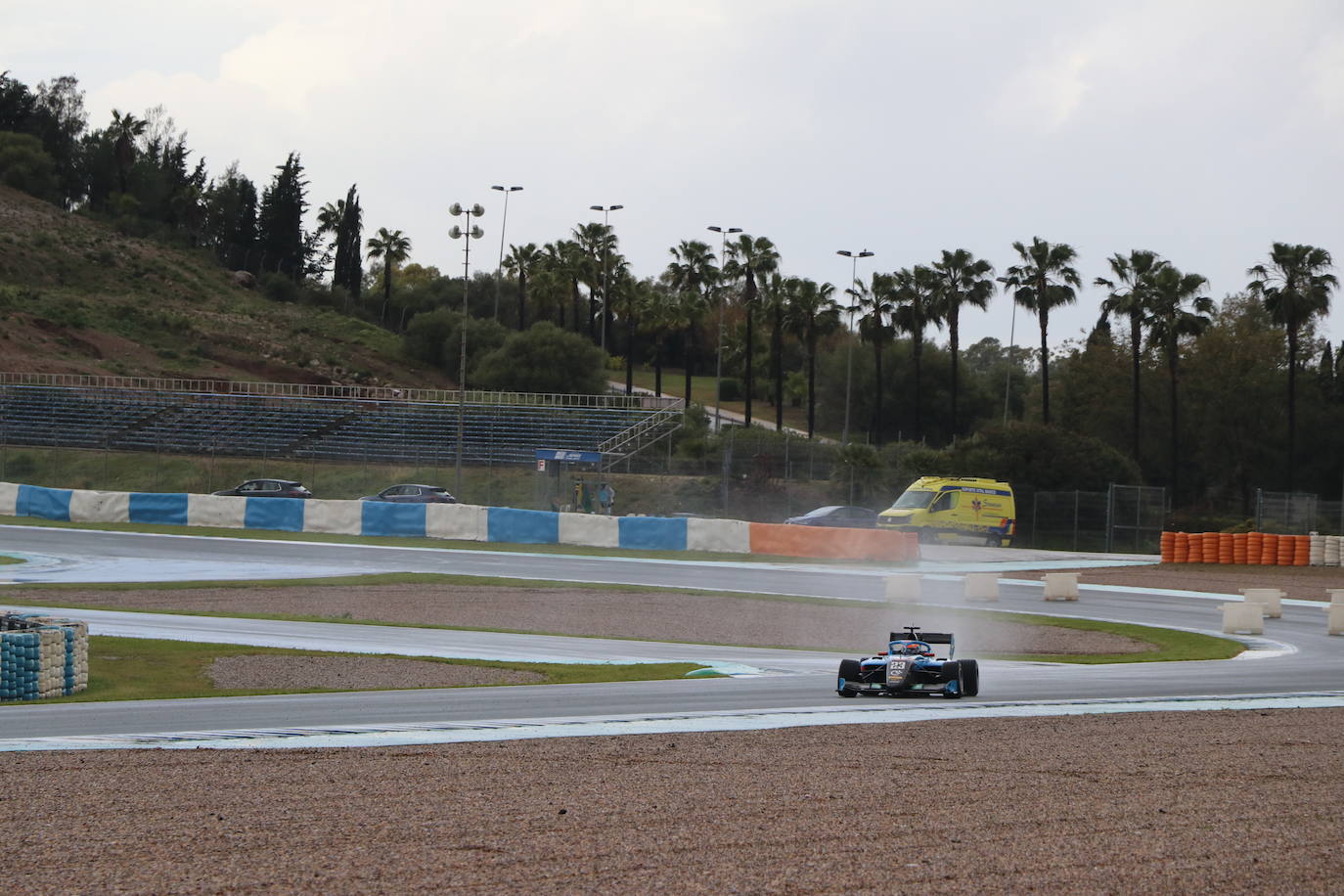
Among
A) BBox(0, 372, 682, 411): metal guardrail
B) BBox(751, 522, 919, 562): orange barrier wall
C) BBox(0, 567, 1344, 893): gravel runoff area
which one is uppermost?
BBox(0, 372, 682, 411): metal guardrail

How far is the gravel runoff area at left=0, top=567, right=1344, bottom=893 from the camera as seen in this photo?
709 centimetres

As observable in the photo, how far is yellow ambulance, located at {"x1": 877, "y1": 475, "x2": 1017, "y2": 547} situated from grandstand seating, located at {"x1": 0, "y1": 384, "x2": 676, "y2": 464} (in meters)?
17.9

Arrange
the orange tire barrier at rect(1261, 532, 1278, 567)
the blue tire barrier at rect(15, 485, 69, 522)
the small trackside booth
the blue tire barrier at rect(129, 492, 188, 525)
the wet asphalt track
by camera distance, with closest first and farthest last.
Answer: the wet asphalt track
the orange tire barrier at rect(1261, 532, 1278, 567)
the blue tire barrier at rect(129, 492, 188, 525)
the blue tire barrier at rect(15, 485, 69, 522)
the small trackside booth

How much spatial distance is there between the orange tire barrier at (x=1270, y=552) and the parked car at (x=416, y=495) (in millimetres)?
27299

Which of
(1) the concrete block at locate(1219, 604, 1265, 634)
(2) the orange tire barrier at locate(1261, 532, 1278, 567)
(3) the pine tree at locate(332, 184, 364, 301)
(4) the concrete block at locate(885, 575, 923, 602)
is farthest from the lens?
(3) the pine tree at locate(332, 184, 364, 301)

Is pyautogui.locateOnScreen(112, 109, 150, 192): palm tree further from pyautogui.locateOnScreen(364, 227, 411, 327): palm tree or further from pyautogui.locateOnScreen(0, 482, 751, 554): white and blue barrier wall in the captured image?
pyautogui.locateOnScreen(0, 482, 751, 554): white and blue barrier wall

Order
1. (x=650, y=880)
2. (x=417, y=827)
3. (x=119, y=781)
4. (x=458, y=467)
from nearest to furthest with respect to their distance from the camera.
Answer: (x=650, y=880) → (x=417, y=827) → (x=119, y=781) → (x=458, y=467)

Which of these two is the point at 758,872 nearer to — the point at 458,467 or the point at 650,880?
the point at 650,880

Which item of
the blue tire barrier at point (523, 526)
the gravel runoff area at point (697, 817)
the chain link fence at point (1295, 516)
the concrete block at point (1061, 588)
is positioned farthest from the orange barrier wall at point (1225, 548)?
the gravel runoff area at point (697, 817)

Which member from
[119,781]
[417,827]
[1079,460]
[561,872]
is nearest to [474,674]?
[119,781]

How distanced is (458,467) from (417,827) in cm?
4157

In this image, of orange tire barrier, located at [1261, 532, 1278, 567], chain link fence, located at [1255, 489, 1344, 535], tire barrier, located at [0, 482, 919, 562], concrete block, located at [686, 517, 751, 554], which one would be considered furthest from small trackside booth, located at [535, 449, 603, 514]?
chain link fence, located at [1255, 489, 1344, 535]

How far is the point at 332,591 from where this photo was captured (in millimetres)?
27562

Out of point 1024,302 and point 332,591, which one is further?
point 1024,302
